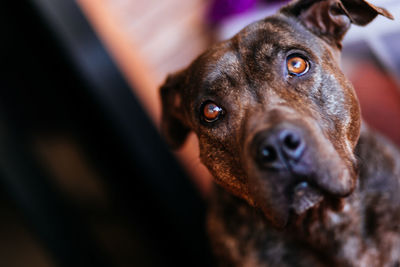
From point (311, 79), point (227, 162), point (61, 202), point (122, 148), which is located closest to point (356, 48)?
point (311, 79)

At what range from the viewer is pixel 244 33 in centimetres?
160

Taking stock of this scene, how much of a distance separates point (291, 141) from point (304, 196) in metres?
0.21

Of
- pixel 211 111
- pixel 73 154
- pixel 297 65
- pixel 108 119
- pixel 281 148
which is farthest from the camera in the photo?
pixel 73 154

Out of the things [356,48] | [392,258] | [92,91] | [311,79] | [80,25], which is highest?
[80,25]

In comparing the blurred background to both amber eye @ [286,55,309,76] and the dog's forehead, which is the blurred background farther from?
amber eye @ [286,55,309,76]

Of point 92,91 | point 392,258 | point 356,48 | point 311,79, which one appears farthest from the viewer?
point 92,91

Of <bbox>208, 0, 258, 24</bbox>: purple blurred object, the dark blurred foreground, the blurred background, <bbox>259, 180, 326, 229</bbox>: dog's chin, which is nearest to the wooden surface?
the blurred background

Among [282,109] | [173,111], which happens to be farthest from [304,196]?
[173,111]

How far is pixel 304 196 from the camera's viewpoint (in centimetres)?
131

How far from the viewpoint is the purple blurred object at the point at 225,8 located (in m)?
3.03

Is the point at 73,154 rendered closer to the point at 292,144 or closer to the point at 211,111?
the point at 211,111

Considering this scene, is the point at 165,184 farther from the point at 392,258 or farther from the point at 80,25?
the point at 392,258

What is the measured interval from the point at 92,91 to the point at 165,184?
3.32 ft

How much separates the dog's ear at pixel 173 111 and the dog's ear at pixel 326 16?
2.11ft
